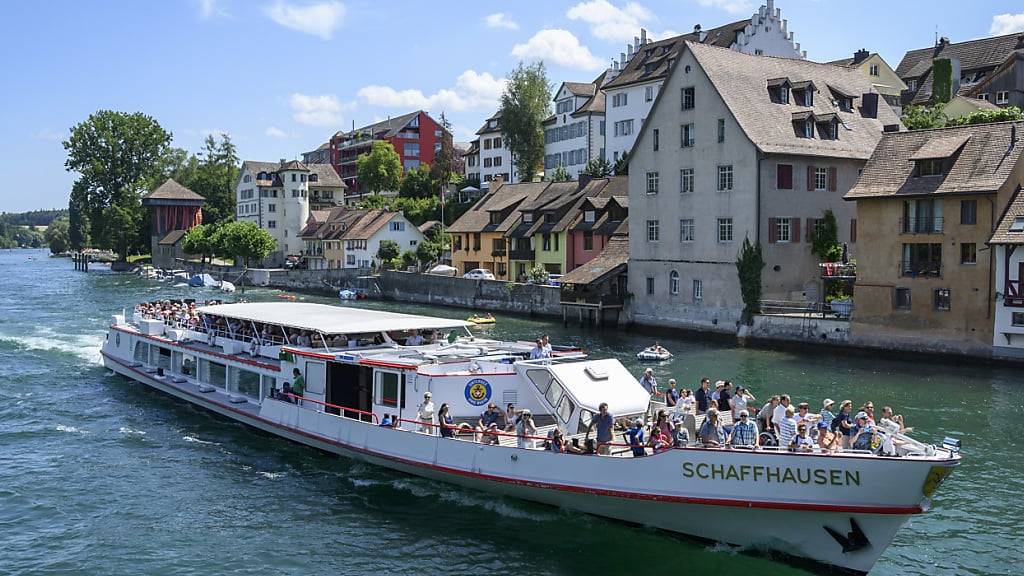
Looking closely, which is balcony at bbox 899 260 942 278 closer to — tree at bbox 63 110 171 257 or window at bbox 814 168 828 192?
window at bbox 814 168 828 192

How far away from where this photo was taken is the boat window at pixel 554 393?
2375cm

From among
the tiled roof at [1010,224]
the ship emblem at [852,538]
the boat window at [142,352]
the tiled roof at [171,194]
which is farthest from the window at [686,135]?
the tiled roof at [171,194]

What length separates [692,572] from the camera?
19.2 m

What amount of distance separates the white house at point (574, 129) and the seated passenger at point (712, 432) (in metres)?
75.2

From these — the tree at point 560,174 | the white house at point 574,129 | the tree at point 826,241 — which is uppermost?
the white house at point 574,129

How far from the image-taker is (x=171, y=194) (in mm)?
144375

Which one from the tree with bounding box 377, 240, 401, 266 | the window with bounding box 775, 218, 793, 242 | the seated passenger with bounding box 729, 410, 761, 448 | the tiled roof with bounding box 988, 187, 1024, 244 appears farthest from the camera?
the tree with bounding box 377, 240, 401, 266

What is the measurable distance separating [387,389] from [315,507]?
12.7 feet

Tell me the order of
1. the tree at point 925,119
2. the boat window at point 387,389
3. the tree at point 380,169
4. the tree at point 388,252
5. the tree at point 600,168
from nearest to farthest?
the boat window at point 387,389 → the tree at point 925,119 → the tree at point 600,168 → the tree at point 388,252 → the tree at point 380,169

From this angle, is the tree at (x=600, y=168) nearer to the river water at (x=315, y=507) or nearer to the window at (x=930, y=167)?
the window at (x=930, y=167)

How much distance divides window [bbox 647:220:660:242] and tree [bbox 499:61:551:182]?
45.8 m

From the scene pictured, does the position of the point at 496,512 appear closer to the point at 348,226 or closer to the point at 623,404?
the point at 623,404

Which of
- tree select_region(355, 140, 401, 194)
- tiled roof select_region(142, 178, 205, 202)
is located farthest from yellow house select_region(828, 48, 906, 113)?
tiled roof select_region(142, 178, 205, 202)

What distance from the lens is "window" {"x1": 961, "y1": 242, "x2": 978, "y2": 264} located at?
144ft
